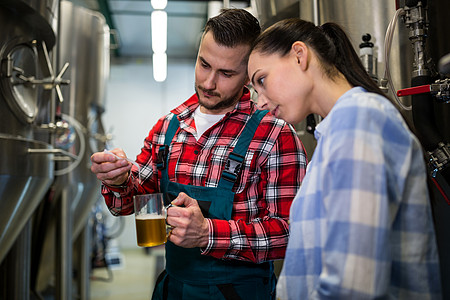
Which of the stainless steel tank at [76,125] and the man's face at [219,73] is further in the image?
the stainless steel tank at [76,125]

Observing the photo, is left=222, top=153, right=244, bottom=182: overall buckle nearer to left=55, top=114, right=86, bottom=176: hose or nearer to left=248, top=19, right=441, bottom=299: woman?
left=248, top=19, right=441, bottom=299: woman

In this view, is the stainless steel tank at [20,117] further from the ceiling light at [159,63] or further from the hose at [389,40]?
the ceiling light at [159,63]

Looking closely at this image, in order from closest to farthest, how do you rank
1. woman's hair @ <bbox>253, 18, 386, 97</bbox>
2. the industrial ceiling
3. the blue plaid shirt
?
the blue plaid shirt
woman's hair @ <bbox>253, 18, 386, 97</bbox>
the industrial ceiling

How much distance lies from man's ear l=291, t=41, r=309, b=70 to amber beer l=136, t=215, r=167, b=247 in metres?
0.61

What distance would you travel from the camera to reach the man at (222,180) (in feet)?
4.40

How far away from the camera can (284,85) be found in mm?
1075

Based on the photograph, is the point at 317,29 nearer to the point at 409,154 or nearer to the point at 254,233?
the point at 409,154

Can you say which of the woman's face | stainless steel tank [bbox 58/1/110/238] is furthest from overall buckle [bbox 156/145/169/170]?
stainless steel tank [bbox 58/1/110/238]

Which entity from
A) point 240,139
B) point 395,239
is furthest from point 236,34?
point 395,239

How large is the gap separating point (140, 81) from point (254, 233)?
919 centimetres

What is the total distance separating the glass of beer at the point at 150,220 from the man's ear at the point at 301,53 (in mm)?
580

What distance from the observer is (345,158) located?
2.64 feet

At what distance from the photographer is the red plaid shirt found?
134cm

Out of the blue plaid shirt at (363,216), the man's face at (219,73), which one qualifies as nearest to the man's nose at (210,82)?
the man's face at (219,73)
